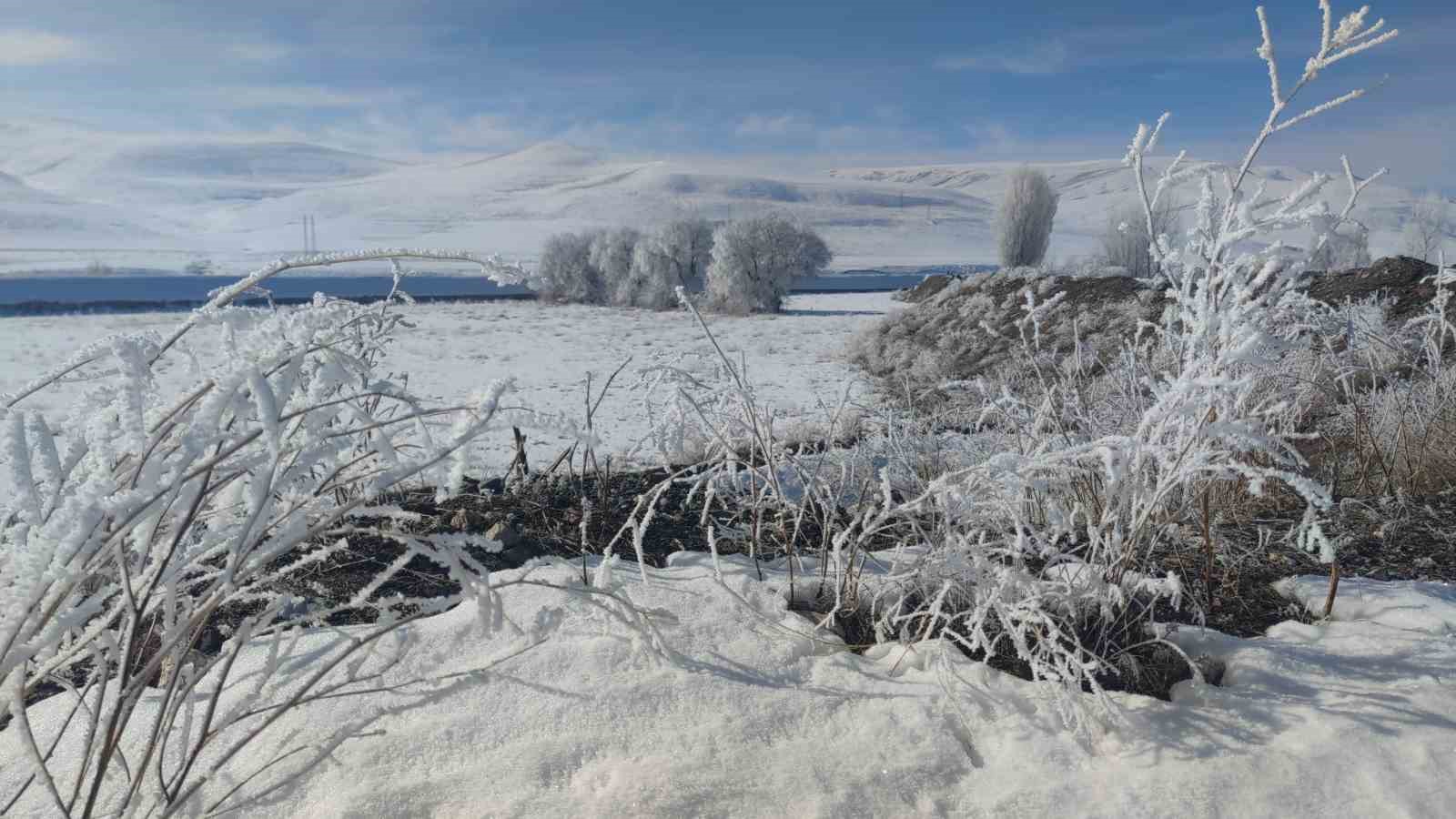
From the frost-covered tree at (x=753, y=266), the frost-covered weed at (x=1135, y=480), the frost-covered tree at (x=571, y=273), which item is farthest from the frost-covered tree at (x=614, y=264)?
the frost-covered weed at (x=1135, y=480)

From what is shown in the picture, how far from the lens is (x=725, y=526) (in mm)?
2889

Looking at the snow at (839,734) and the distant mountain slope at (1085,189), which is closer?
the snow at (839,734)

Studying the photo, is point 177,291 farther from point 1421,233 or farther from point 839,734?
point 1421,233

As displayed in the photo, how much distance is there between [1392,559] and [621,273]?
16.2m

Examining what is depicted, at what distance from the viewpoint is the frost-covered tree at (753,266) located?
54.3 ft

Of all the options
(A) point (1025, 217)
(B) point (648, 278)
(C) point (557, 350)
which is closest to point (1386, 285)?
(C) point (557, 350)

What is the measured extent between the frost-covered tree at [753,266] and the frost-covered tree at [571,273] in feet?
9.04

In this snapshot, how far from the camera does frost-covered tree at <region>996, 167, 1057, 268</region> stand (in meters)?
22.7

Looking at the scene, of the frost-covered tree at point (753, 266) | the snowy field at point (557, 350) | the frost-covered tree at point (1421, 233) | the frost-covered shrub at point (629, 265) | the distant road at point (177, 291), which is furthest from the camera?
the frost-covered tree at point (1421, 233)

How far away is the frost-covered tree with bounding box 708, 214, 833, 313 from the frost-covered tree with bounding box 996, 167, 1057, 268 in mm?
8023

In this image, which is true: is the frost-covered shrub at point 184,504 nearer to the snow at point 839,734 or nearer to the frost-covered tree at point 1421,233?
the snow at point 839,734


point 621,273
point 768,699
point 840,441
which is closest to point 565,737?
point 768,699

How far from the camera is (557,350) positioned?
11.1m

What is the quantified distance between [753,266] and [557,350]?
6.47m
